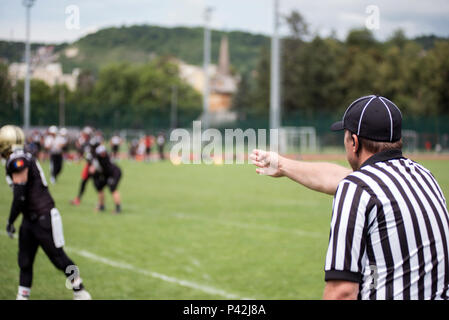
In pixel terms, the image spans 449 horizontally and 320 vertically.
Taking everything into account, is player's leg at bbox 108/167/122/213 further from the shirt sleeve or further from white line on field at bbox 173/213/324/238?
the shirt sleeve

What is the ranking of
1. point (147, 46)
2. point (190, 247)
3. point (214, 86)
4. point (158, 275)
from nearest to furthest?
point (158, 275) → point (190, 247) → point (147, 46) → point (214, 86)

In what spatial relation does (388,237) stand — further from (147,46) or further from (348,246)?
(147,46)

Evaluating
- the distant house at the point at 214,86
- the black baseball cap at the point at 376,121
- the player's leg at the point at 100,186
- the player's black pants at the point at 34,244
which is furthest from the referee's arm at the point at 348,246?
the distant house at the point at 214,86

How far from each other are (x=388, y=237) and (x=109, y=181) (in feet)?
38.3

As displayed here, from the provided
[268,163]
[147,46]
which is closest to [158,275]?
[268,163]

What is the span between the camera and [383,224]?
2293mm

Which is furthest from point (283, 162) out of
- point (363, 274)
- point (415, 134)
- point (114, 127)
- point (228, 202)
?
point (114, 127)

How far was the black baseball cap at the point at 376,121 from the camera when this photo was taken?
2402 millimetres

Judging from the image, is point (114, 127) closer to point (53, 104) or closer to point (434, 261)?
point (53, 104)

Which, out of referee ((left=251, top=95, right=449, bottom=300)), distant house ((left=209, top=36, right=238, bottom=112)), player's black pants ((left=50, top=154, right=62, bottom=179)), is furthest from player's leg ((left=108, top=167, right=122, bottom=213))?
distant house ((left=209, top=36, right=238, bottom=112))

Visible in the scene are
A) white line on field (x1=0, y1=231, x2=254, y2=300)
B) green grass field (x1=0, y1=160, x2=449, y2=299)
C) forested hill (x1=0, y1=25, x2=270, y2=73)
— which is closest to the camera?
white line on field (x1=0, y1=231, x2=254, y2=300)

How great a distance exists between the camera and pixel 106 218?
12617mm

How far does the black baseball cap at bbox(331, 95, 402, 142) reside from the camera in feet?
7.88

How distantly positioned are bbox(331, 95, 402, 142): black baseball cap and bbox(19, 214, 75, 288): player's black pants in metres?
4.21
